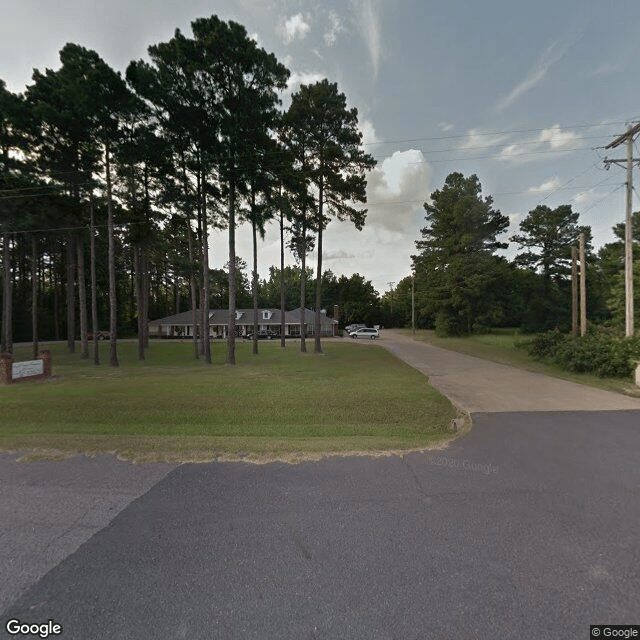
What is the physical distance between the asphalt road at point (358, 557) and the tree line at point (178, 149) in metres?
14.0

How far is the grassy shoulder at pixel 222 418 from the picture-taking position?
5.07 metres

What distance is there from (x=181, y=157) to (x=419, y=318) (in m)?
55.8

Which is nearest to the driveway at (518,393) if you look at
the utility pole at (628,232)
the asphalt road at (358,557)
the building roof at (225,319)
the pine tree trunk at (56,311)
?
the asphalt road at (358,557)

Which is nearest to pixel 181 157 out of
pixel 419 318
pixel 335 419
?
pixel 335 419

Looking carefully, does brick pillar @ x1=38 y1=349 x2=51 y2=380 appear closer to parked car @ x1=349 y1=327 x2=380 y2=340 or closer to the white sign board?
the white sign board

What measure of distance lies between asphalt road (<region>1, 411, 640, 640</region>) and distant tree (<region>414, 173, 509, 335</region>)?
3716 cm

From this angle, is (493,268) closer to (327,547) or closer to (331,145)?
(331,145)

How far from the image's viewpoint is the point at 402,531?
294cm

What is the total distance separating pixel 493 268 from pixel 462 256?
386cm

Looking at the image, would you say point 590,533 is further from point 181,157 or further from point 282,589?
point 181,157

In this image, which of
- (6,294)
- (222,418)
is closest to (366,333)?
(6,294)

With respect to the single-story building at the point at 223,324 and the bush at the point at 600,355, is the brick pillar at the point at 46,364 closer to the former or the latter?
the bush at the point at 600,355

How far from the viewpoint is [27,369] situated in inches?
462

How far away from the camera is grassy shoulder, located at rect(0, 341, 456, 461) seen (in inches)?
199
